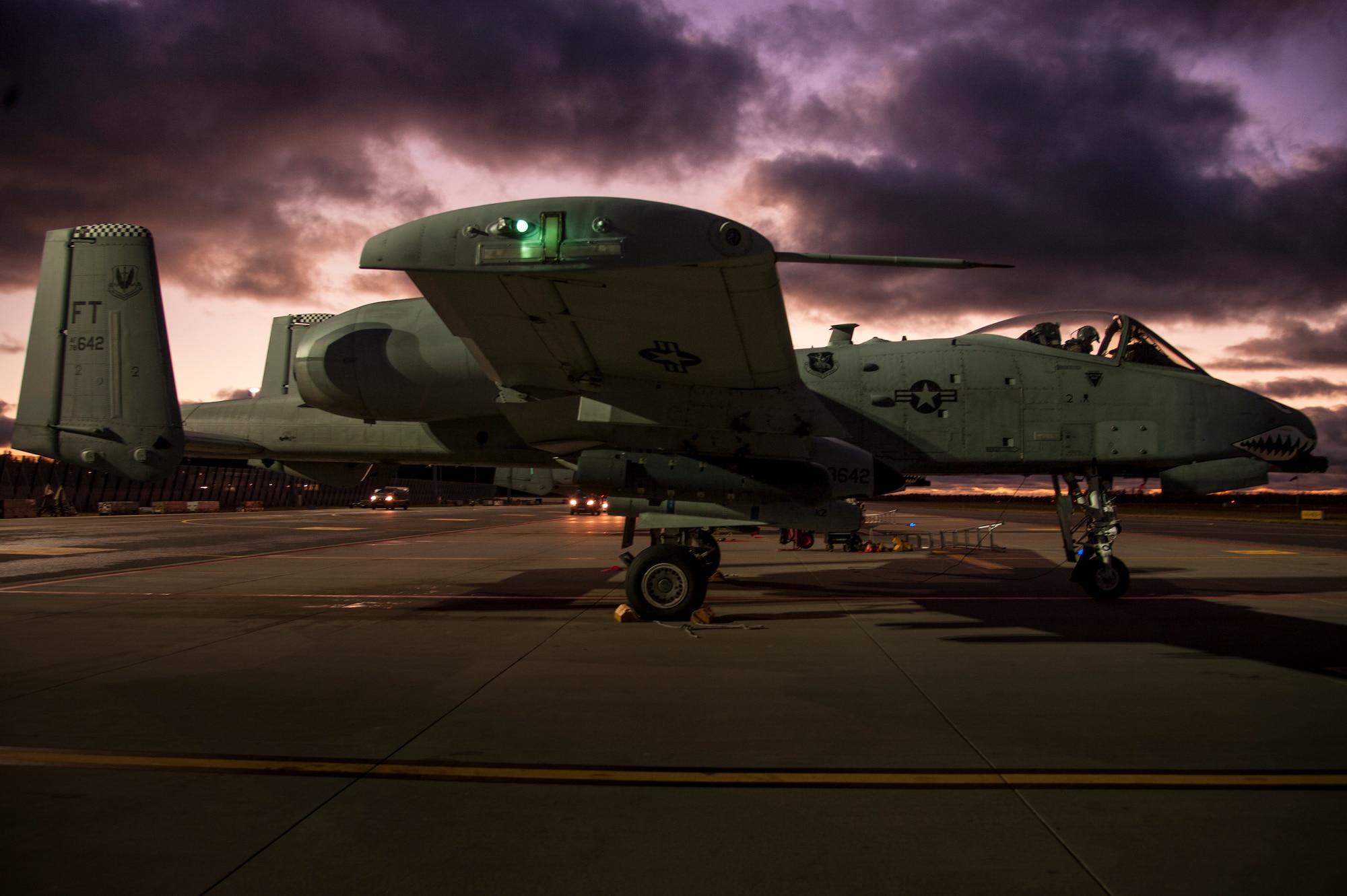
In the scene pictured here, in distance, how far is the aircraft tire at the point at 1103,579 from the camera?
30.7ft

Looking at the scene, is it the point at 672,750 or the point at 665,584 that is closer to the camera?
the point at 672,750

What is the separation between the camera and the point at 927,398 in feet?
29.3

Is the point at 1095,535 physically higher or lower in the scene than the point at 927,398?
lower

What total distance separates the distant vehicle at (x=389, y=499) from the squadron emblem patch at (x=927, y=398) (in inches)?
2213

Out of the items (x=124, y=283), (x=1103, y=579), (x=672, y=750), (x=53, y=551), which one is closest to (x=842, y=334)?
(x=1103, y=579)

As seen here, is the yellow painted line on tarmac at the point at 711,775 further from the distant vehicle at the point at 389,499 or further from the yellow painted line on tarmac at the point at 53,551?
the distant vehicle at the point at 389,499

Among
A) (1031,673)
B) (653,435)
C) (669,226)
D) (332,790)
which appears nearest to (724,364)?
(653,435)

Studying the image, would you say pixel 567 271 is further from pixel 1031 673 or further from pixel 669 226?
pixel 1031 673

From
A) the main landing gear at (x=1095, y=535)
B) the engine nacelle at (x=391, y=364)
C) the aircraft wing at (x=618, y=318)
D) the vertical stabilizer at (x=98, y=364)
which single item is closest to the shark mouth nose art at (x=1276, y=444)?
the main landing gear at (x=1095, y=535)

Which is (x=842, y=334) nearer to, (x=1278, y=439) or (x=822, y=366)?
(x=822, y=366)

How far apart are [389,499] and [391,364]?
54789mm

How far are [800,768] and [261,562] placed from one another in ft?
48.0

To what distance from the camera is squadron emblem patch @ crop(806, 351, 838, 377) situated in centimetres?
910

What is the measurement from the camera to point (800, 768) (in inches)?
140
